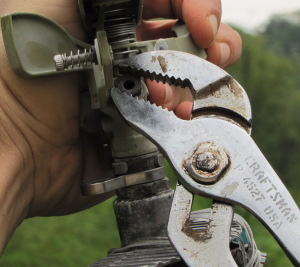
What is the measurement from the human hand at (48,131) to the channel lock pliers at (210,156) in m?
0.14

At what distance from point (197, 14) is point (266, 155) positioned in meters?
11.5

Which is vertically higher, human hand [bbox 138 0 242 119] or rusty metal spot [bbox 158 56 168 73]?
rusty metal spot [bbox 158 56 168 73]

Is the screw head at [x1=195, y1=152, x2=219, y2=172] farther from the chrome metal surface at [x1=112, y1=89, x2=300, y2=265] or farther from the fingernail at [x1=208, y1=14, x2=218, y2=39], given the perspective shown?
the fingernail at [x1=208, y1=14, x2=218, y2=39]

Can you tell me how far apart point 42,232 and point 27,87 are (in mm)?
1227

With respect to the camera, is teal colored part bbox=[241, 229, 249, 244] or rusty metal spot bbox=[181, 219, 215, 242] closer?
rusty metal spot bbox=[181, 219, 215, 242]

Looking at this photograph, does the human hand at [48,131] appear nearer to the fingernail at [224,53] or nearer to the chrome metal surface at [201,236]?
the fingernail at [224,53]

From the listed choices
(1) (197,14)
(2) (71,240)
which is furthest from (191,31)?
(2) (71,240)

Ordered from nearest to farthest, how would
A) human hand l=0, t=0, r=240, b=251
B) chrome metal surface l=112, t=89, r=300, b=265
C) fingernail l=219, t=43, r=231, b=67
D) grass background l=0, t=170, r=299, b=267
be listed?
chrome metal surface l=112, t=89, r=300, b=265, human hand l=0, t=0, r=240, b=251, fingernail l=219, t=43, r=231, b=67, grass background l=0, t=170, r=299, b=267

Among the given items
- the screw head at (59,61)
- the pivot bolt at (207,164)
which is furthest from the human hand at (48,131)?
the pivot bolt at (207,164)

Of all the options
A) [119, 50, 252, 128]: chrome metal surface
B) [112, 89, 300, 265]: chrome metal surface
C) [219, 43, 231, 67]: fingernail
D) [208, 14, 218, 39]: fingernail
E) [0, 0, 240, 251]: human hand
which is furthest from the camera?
[219, 43, 231, 67]: fingernail

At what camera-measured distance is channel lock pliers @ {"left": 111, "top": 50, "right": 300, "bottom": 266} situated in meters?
1.16

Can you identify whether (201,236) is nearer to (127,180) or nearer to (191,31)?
(127,180)

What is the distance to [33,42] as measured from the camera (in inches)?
51.6

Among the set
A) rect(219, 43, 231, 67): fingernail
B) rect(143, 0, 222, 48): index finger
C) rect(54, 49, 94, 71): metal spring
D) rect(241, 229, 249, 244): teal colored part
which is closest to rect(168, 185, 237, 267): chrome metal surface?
rect(241, 229, 249, 244): teal colored part
